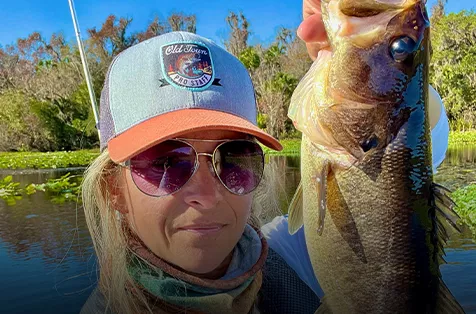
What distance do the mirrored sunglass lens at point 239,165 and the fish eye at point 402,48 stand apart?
2.11 ft

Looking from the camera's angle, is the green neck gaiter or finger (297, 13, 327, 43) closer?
finger (297, 13, 327, 43)

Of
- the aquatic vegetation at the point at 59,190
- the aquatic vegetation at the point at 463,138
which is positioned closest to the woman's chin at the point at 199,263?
the aquatic vegetation at the point at 59,190

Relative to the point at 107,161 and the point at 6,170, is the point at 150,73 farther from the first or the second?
the point at 6,170

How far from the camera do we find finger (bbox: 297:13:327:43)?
4.83ft

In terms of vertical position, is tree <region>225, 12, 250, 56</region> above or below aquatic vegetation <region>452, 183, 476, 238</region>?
above

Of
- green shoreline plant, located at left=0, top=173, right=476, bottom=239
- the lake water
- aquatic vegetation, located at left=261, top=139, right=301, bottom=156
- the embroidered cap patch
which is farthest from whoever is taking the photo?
aquatic vegetation, located at left=261, top=139, right=301, bottom=156

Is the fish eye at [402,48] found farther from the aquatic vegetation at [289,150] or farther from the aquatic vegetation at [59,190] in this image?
the aquatic vegetation at [289,150]

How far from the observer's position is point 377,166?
1.40 metres

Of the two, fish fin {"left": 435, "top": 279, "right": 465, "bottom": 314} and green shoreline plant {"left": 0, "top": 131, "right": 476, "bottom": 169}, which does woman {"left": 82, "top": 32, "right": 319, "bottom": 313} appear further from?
green shoreline plant {"left": 0, "top": 131, "right": 476, "bottom": 169}

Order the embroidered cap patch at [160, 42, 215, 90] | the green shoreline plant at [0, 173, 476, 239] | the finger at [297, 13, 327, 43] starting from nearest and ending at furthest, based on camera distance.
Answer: the finger at [297, 13, 327, 43]
the embroidered cap patch at [160, 42, 215, 90]
the green shoreline plant at [0, 173, 476, 239]

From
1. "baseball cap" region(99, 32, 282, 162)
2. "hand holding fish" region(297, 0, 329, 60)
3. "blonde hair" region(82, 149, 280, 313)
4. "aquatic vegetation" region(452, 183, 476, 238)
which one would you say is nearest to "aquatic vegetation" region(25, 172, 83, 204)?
"aquatic vegetation" region(452, 183, 476, 238)

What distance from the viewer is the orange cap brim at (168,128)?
5.23 ft

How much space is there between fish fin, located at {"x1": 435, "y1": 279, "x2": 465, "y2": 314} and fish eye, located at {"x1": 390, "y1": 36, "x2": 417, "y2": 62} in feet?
2.43

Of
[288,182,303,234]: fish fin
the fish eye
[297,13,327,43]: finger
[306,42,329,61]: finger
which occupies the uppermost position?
[297,13,327,43]: finger
